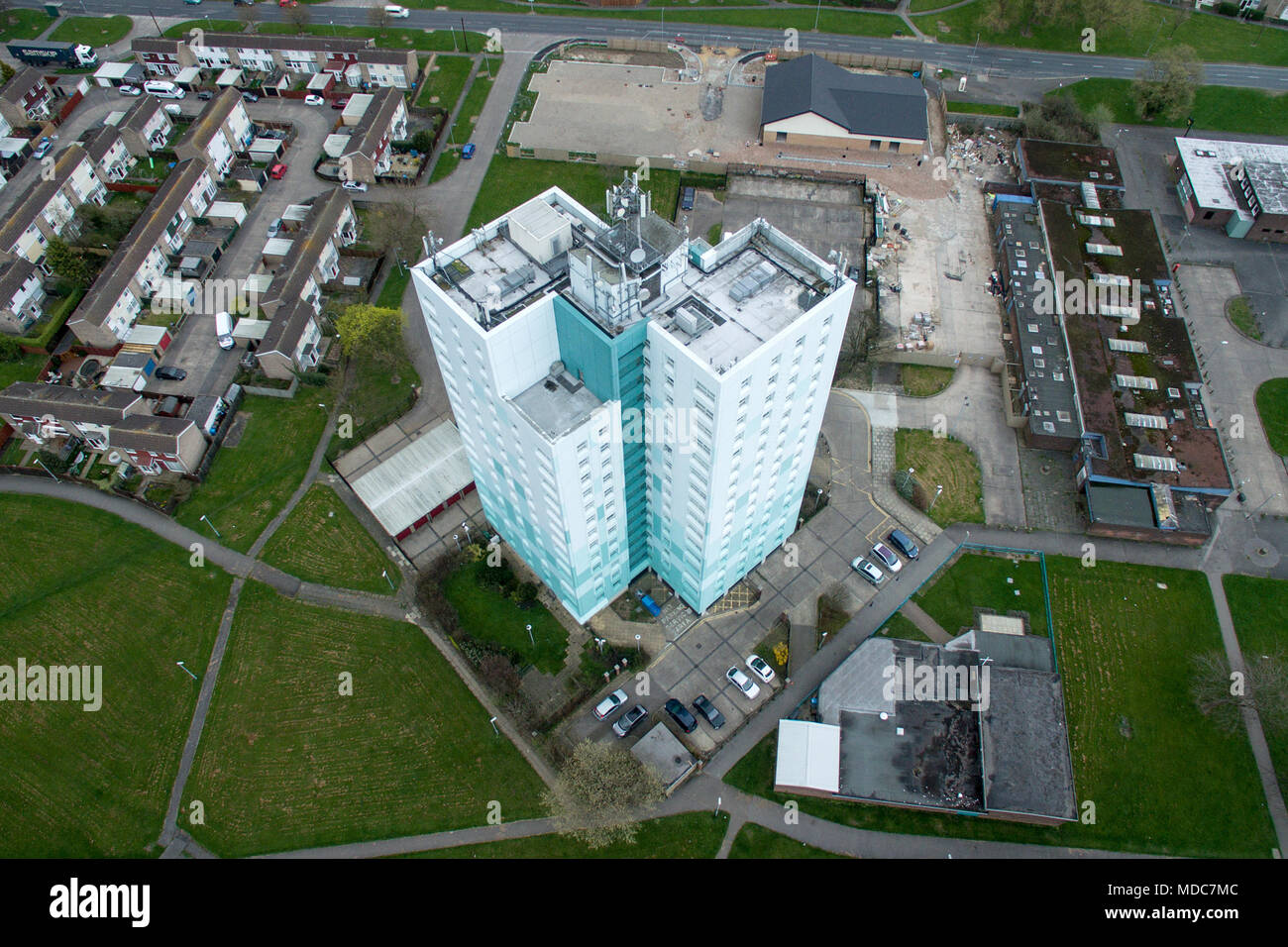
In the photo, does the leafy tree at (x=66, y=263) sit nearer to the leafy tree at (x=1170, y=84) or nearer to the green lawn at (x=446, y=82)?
the green lawn at (x=446, y=82)

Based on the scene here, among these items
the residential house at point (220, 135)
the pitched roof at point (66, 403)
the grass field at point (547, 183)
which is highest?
the residential house at point (220, 135)

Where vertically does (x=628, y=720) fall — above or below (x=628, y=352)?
below

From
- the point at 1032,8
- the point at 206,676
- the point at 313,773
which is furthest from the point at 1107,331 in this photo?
the point at 206,676

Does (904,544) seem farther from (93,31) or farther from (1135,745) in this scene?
(93,31)

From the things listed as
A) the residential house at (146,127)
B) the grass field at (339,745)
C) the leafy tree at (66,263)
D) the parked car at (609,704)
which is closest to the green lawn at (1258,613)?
the parked car at (609,704)

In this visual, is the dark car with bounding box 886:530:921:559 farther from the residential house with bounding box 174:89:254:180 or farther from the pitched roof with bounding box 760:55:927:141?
the residential house with bounding box 174:89:254:180

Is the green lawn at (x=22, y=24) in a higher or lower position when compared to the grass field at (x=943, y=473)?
higher

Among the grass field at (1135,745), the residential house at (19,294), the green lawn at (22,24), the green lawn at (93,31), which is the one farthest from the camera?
the green lawn at (22,24)

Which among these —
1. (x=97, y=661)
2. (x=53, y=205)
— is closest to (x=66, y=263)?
(x=53, y=205)
